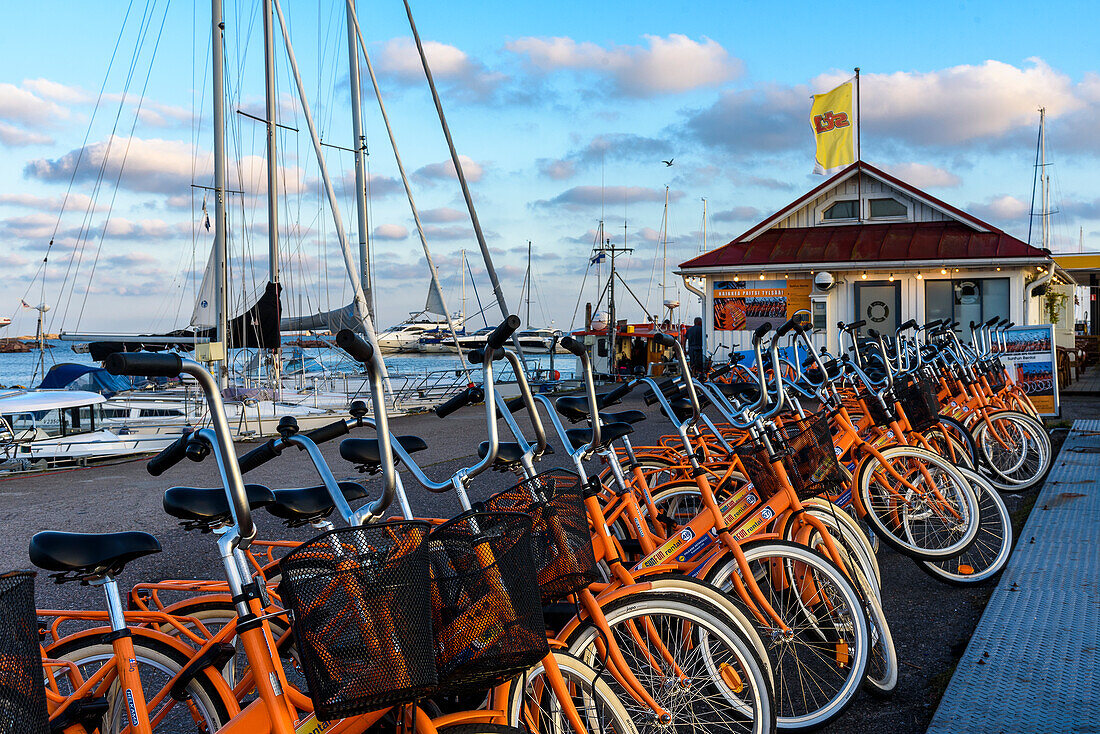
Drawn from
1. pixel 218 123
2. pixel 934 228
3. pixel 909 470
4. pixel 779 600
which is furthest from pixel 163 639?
pixel 934 228

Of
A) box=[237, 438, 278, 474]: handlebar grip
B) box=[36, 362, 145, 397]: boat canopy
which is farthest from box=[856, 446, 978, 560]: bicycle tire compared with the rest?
box=[36, 362, 145, 397]: boat canopy

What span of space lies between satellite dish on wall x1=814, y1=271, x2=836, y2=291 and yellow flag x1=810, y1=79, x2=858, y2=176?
319 cm

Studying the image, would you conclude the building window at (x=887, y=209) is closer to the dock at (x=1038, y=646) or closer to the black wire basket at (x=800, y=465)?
the dock at (x=1038, y=646)

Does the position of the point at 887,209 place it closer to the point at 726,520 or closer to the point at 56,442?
the point at 56,442

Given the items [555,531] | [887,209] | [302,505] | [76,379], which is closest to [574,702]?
[555,531]

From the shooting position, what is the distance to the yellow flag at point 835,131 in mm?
16891

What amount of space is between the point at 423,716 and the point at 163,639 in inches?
33.3

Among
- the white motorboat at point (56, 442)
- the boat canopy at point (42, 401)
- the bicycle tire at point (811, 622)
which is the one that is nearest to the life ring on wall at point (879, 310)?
the white motorboat at point (56, 442)

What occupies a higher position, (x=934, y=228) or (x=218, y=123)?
(x=218, y=123)

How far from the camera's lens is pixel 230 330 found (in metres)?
13.9

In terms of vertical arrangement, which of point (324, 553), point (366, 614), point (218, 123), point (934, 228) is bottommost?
point (366, 614)

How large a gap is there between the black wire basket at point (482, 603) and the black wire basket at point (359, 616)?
0.10 m

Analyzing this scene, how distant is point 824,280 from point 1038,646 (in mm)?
12167

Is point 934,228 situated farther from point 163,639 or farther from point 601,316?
point 601,316
